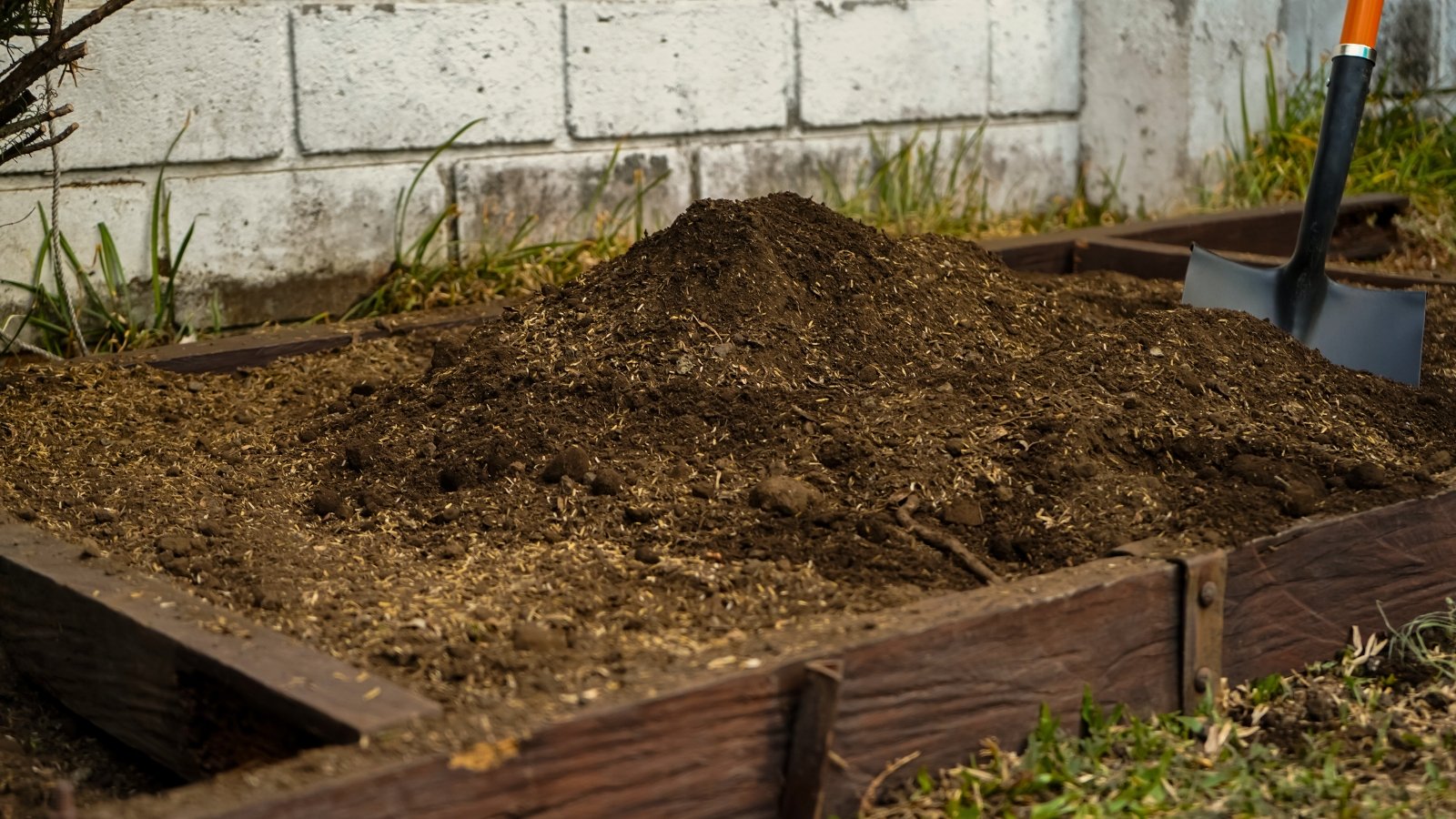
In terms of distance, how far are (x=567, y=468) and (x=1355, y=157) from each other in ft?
12.6

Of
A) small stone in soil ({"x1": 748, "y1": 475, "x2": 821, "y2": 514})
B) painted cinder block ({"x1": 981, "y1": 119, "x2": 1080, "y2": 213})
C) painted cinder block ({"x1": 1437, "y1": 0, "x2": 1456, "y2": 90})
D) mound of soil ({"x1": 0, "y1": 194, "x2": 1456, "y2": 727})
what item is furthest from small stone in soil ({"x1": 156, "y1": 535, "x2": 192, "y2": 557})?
painted cinder block ({"x1": 1437, "y1": 0, "x2": 1456, "y2": 90})

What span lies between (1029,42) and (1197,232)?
3.18ft

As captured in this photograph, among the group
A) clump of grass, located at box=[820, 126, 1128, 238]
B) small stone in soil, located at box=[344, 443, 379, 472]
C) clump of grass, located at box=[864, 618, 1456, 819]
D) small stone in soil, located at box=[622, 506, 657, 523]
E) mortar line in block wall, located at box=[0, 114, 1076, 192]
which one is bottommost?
clump of grass, located at box=[864, 618, 1456, 819]

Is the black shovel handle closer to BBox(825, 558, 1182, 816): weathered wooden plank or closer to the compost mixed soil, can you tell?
the compost mixed soil

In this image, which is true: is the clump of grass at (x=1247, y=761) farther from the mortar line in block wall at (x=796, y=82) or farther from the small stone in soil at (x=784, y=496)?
the mortar line in block wall at (x=796, y=82)

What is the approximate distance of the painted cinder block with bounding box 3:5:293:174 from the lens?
10.7ft

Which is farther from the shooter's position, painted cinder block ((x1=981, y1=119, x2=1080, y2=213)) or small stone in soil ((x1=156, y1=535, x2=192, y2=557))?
painted cinder block ((x1=981, y1=119, x2=1080, y2=213))

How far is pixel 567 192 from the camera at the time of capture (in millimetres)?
4051

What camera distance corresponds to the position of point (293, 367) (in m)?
3.10

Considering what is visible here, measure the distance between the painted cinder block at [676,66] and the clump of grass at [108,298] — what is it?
1106 millimetres

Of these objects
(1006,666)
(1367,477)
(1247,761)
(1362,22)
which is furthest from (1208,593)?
(1362,22)

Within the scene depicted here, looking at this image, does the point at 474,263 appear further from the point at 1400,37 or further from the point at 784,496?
the point at 1400,37

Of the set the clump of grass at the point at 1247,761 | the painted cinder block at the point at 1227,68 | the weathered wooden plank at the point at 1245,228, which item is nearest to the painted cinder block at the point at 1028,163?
the painted cinder block at the point at 1227,68

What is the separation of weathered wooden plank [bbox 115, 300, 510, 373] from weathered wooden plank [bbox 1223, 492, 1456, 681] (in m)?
1.82
